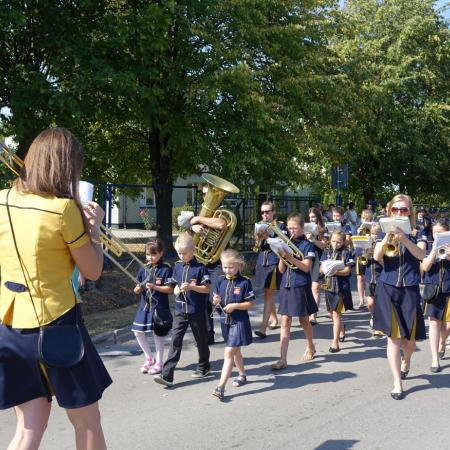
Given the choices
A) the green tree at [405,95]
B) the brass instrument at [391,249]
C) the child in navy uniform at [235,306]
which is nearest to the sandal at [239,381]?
the child in navy uniform at [235,306]

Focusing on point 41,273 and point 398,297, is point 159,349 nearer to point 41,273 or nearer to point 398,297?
point 398,297

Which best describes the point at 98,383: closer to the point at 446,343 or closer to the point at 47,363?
the point at 47,363


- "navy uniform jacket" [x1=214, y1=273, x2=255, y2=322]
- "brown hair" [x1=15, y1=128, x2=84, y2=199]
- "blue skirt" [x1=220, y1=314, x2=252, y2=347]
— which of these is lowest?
"blue skirt" [x1=220, y1=314, x2=252, y2=347]

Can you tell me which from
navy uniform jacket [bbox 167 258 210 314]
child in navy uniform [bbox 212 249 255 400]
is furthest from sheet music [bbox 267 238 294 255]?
navy uniform jacket [bbox 167 258 210 314]

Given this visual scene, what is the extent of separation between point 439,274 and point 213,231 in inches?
102

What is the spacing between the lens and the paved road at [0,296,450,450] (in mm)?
4312

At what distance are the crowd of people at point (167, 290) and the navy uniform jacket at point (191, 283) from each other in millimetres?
10

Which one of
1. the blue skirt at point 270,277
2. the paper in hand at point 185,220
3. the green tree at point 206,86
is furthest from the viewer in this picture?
the green tree at point 206,86

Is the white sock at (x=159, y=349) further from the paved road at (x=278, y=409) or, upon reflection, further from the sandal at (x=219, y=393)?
the sandal at (x=219, y=393)

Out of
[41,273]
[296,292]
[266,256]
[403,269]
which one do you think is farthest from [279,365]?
[41,273]

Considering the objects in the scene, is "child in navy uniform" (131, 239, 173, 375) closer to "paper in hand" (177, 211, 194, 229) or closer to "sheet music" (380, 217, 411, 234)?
"paper in hand" (177, 211, 194, 229)

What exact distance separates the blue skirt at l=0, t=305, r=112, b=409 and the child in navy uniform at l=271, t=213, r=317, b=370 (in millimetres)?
3709

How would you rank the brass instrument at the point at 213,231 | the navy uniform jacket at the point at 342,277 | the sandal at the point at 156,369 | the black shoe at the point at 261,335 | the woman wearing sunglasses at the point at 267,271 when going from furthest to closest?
the woman wearing sunglasses at the point at 267,271 < the black shoe at the point at 261,335 < the navy uniform jacket at the point at 342,277 < the brass instrument at the point at 213,231 < the sandal at the point at 156,369

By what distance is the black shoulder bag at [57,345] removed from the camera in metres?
2.53
